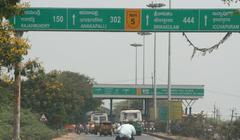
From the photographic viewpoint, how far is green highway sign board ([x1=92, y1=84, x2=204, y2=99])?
96875mm

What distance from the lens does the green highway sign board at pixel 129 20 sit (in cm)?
3676

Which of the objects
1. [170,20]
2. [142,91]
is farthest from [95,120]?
[170,20]

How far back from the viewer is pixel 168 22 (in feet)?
122

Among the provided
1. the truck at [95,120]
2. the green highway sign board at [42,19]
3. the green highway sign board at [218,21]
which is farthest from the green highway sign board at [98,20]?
the truck at [95,120]

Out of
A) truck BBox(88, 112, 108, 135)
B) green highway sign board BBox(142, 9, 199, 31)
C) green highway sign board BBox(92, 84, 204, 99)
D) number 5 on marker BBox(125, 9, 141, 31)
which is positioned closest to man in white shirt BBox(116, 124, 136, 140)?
number 5 on marker BBox(125, 9, 141, 31)

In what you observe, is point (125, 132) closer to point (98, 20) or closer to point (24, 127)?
point (98, 20)

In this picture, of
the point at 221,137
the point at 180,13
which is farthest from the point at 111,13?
the point at 221,137

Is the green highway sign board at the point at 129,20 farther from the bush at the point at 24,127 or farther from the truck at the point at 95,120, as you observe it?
the truck at the point at 95,120

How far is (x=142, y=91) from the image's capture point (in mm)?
100750

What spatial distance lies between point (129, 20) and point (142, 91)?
64.1m

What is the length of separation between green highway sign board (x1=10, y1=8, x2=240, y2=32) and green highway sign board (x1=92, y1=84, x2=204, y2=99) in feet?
195

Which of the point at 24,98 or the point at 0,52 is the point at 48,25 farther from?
the point at 24,98

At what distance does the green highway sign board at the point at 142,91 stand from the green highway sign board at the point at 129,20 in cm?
5930

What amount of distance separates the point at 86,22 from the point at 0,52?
15.1 meters
